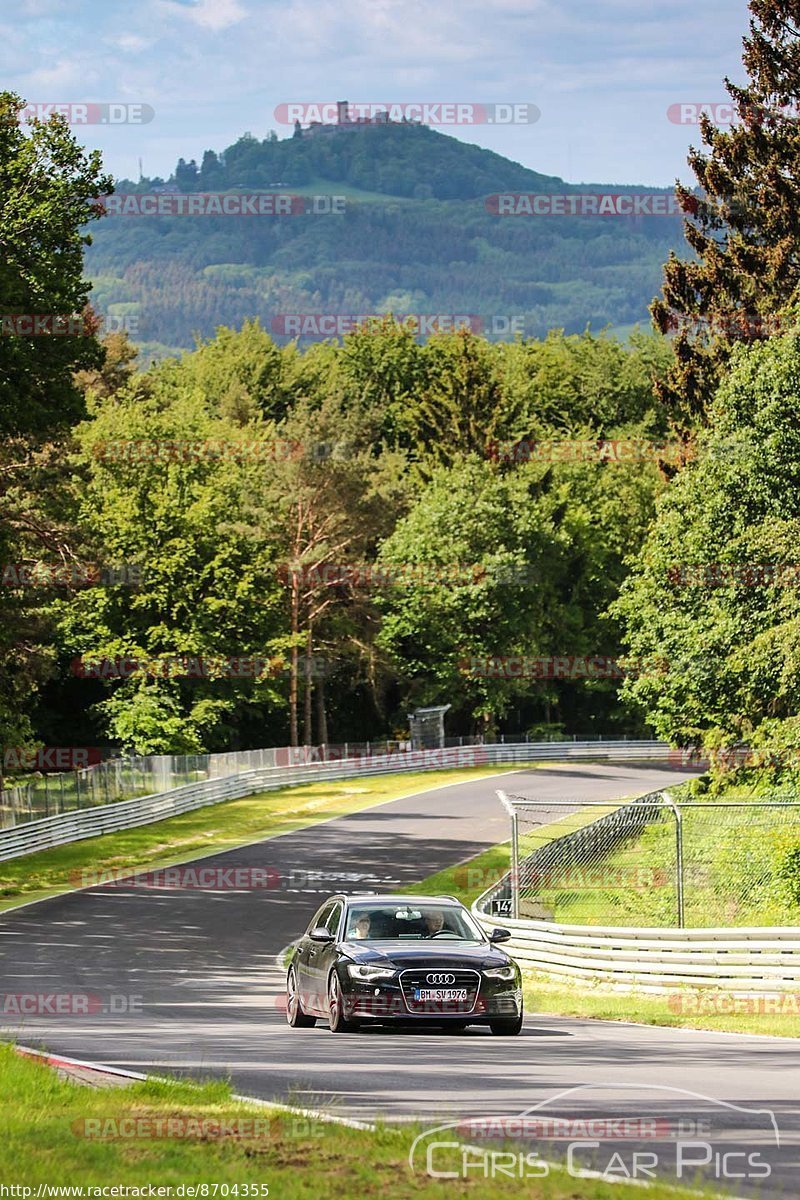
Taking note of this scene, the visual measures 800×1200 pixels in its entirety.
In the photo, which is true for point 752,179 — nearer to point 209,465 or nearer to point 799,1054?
point 209,465

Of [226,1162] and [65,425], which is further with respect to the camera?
[65,425]

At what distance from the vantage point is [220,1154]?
8.55m

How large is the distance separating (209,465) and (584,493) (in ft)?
94.9

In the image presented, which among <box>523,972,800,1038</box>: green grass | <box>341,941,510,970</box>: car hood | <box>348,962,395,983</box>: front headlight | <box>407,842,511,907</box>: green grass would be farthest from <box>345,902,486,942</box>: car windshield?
<box>407,842,511,907</box>: green grass

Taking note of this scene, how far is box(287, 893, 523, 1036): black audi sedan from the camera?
15734 mm

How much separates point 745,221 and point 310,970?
3972 cm

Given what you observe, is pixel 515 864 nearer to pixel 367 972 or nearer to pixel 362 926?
pixel 362 926

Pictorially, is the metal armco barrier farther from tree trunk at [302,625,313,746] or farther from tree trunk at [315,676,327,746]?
tree trunk at [315,676,327,746]

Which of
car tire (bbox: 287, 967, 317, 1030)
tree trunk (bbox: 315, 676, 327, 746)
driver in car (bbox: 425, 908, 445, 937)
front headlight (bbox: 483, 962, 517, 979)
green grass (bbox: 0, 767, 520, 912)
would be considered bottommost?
green grass (bbox: 0, 767, 520, 912)

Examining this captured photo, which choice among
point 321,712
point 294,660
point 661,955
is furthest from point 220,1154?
point 321,712

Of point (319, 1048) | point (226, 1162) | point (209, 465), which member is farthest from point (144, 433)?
point (226, 1162)

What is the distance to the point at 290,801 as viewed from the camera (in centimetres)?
6241

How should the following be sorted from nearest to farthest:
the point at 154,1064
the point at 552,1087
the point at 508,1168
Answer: the point at 508,1168 < the point at 552,1087 < the point at 154,1064

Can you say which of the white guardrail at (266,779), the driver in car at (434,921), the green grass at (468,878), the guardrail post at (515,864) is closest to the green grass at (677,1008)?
the guardrail post at (515,864)
